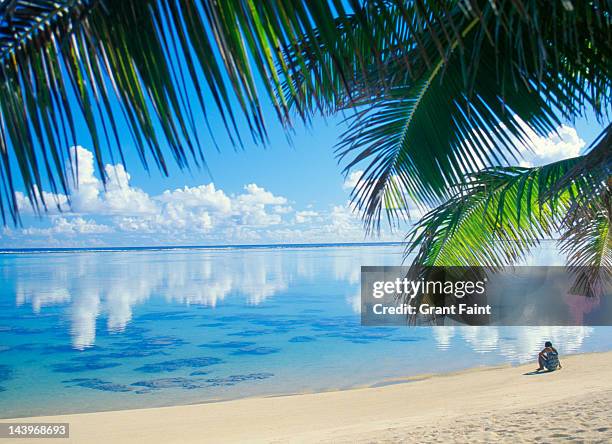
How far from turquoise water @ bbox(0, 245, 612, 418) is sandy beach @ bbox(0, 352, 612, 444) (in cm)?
126

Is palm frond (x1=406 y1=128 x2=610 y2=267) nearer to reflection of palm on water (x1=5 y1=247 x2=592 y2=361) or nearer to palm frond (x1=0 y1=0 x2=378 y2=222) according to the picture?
palm frond (x1=0 y1=0 x2=378 y2=222)

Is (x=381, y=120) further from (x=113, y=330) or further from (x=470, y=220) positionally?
(x=113, y=330)

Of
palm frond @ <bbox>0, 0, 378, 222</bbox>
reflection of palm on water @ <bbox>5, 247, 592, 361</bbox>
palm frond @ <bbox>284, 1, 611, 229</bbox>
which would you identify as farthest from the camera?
reflection of palm on water @ <bbox>5, 247, 592, 361</bbox>

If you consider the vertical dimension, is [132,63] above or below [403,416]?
above

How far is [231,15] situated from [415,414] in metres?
8.34

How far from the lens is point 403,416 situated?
798cm

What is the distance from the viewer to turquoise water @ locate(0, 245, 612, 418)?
36.6 ft

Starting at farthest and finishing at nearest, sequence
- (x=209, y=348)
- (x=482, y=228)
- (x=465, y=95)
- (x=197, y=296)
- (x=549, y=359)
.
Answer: (x=197, y=296) → (x=209, y=348) → (x=549, y=359) → (x=482, y=228) → (x=465, y=95)

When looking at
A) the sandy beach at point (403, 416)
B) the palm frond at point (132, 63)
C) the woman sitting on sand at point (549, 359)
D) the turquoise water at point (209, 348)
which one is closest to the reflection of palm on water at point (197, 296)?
the turquoise water at point (209, 348)

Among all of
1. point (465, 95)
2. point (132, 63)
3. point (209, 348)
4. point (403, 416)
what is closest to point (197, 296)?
point (209, 348)

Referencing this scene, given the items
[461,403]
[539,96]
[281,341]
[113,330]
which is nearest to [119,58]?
[539,96]

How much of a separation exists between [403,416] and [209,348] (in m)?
8.56

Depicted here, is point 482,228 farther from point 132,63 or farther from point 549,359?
point 549,359

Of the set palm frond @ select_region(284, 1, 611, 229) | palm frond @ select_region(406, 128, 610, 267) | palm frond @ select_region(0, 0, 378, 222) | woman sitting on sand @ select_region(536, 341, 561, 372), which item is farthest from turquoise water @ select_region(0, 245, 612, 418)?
palm frond @ select_region(0, 0, 378, 222)
